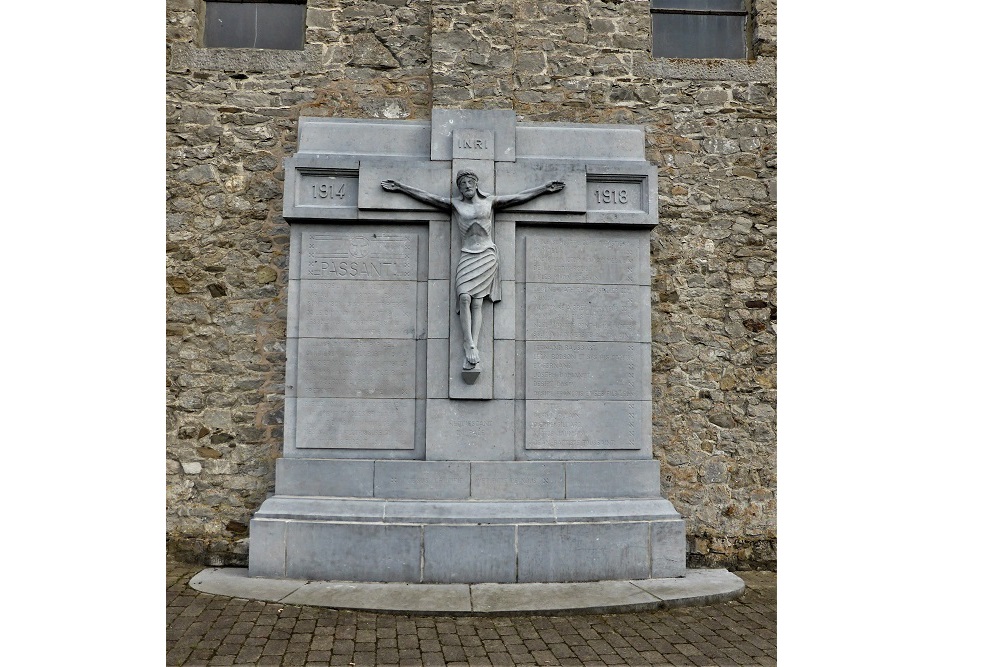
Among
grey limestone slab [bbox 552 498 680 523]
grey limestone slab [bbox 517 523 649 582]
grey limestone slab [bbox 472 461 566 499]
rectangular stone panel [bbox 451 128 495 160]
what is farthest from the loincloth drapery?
grey limestone slab [bbox 517 523 649 582]

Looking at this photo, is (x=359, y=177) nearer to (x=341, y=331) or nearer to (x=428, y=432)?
(x=341, y=331)

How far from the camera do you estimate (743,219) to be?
7000 millimetres

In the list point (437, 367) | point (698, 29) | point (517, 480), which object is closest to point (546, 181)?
point (437, 367)

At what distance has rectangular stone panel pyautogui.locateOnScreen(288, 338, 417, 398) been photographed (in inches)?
234

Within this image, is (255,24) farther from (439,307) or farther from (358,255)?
(439,307)

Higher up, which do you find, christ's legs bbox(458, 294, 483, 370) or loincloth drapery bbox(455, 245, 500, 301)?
loincloth drapery bbox(455, 245, 500, 301)

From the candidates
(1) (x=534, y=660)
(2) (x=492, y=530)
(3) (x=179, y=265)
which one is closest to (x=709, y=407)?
(2) (x=492, y=530)

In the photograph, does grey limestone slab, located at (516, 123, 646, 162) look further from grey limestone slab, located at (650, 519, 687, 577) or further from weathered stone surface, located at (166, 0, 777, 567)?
grey limestone slab, located at (650, 519, 687, 577)

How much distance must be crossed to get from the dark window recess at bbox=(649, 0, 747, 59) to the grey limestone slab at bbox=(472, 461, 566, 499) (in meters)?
4.47

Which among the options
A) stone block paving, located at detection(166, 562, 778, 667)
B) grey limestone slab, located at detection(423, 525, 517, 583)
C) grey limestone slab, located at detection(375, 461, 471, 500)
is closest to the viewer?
stone block paving, located at detection(166, 562, 778, 667)

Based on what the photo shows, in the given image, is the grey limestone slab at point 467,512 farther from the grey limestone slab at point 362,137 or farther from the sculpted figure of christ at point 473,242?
the grey limestone slab at point 362,137

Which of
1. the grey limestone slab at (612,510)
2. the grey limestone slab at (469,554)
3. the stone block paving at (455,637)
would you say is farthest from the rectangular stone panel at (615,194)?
the stone block paving at (455,637)

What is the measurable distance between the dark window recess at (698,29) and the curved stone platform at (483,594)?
17.1 ft

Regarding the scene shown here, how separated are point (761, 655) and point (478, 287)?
10.7 feet
